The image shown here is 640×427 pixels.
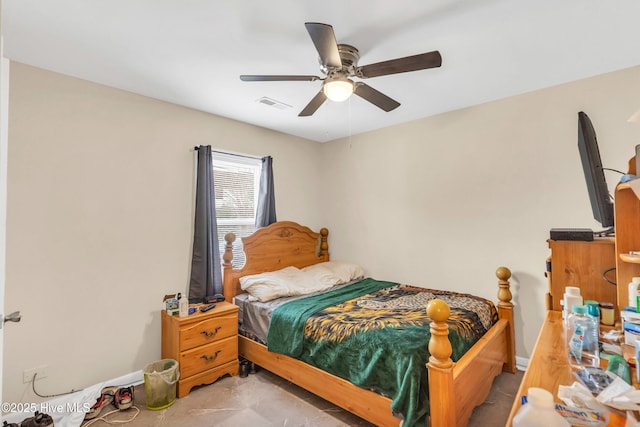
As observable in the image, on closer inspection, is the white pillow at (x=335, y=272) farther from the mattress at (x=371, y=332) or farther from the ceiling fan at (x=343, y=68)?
the ceiling fan at (x=343, y=68)

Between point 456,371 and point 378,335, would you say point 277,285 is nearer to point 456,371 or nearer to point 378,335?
point 378,335

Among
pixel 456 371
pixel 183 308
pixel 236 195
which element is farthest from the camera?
pixel 236 195

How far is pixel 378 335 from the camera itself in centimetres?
194

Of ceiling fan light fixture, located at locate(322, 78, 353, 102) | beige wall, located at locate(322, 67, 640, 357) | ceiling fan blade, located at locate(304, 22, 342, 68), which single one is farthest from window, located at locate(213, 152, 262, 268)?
ceiling fan blade, located at locate(304, 22, 342, 68)

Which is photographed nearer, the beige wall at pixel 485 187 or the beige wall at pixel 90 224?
the beige wall at pixel 90 224

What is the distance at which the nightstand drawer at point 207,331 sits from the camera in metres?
2.41

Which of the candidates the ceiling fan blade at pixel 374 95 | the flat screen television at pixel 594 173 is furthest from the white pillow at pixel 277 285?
the flat screen television at pixel 594 173

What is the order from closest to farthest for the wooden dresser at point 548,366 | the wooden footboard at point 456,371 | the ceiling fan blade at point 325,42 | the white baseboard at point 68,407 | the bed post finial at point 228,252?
1. the wooden dresser at point 548,366
2. the ceiling fan blade at point 325,42
3. the wooden footboard at point 456,371
4. the white baseboard at point 68,407
5. the bed post finial at point 228,252

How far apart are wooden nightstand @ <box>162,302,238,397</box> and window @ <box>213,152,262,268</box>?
0.81m

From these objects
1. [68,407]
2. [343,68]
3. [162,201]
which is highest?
[343,68]

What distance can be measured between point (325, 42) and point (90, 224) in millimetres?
2255

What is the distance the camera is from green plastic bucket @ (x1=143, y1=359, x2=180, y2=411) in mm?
2203

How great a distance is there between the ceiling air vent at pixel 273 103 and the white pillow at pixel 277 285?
1.72m

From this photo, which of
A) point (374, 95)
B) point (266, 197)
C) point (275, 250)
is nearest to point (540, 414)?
point (374, 95)
